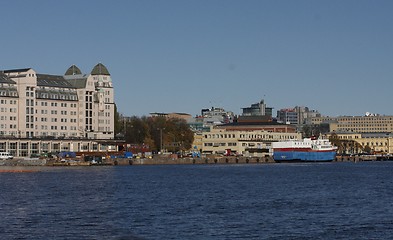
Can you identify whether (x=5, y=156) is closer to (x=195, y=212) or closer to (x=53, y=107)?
(x=53, y=107)

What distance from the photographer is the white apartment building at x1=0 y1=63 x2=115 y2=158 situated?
17600 cm

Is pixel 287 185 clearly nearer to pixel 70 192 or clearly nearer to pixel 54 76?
pixel 70 192

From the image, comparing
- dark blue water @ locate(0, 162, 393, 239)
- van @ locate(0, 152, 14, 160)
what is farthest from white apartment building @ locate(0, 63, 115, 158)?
dark blue water @ locate(0, 162, 393, 239)

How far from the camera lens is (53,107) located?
184m

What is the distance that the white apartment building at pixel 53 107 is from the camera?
17600 centimetres

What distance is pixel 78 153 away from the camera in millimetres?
175875

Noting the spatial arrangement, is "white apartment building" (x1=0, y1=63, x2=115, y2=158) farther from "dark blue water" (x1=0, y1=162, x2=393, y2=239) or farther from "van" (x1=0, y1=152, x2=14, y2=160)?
"dark blue water" (x1=0, y1=162, x2=393, y2=239)

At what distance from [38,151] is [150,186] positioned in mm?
94906

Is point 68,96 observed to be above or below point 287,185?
above

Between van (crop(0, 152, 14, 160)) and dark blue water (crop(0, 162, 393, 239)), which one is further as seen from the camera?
van (crop(0, 152, 14, 160))

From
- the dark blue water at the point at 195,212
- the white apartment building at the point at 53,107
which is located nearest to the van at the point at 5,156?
the white apartment building at the point at 53,107

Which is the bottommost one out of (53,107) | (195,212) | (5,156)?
(195,212)

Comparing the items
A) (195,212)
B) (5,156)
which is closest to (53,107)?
(5,156)

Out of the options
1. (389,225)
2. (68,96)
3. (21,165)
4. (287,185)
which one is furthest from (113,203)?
(68,96)
